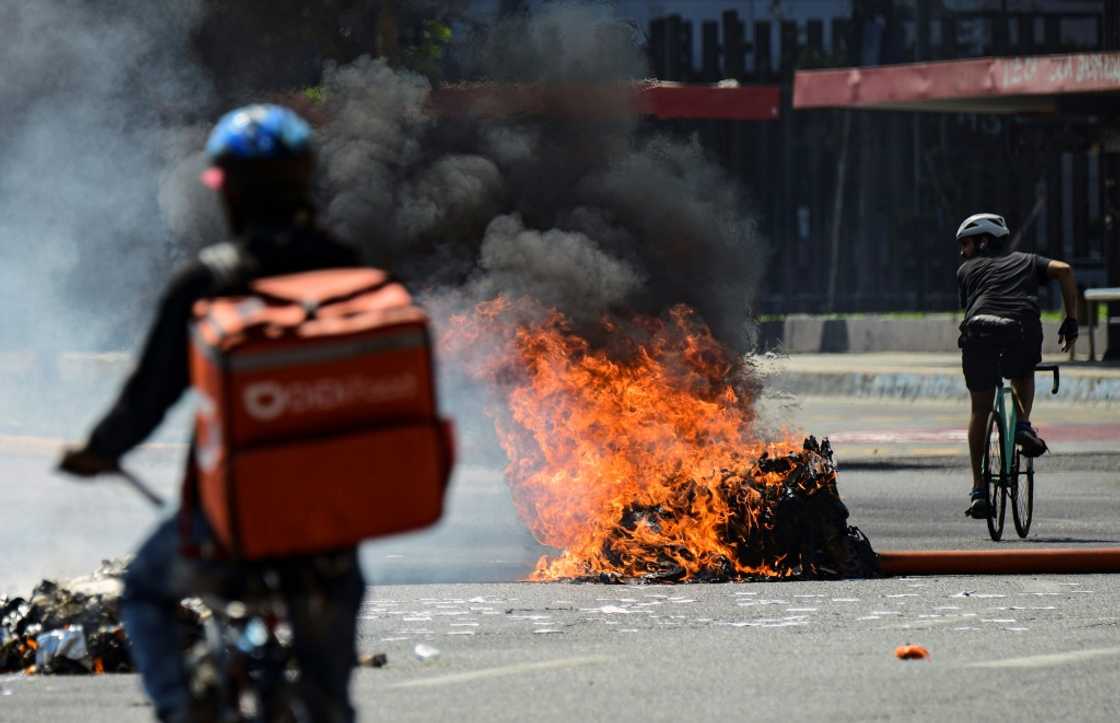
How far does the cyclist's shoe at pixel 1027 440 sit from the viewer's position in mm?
12375

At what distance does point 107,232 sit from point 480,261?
5308mm

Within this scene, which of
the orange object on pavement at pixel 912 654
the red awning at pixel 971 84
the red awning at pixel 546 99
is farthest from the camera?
the red awning at pixel 971 84

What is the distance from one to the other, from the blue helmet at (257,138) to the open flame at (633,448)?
5.56 metres

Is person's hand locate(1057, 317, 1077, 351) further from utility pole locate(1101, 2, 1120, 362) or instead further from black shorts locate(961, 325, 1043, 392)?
utility pole locate(1101, 2, 1120, 362)

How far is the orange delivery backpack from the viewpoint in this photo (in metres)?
4.46

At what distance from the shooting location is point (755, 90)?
113 feet

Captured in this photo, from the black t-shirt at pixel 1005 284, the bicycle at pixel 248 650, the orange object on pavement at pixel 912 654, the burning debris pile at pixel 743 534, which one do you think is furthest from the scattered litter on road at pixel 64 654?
the black t-shirt at pixel 1005 284

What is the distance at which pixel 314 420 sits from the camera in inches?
178

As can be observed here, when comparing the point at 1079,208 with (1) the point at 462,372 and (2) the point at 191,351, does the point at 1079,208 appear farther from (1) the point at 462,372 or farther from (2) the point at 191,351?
(2) the point at 191,351

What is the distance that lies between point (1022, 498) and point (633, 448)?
8.94 ft

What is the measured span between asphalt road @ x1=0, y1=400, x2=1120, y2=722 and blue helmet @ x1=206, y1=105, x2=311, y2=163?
2547mm

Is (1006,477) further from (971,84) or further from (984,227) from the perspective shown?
(971,84)

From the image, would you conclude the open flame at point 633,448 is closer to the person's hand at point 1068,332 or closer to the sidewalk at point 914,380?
the person's hand at point 1068,332

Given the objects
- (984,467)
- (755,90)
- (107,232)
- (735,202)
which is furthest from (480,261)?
(755,90)
